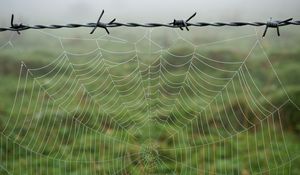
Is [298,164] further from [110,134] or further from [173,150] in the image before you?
[110,134]

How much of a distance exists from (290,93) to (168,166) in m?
2.83

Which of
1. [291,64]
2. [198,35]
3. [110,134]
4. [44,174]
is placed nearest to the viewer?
[44,174]

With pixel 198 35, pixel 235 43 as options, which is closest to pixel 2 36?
pixel 198 35

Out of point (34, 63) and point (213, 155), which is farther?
point (34, 63)

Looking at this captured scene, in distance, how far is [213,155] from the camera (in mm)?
5820

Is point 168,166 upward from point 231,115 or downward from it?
downward

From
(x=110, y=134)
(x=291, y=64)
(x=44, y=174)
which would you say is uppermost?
(x=291, y=64)

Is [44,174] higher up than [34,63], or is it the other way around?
[34,63]

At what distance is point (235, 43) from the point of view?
42.4 ft

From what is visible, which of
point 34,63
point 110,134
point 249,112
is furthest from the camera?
point 34,63

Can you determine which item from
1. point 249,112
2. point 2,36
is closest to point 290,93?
point 249,112

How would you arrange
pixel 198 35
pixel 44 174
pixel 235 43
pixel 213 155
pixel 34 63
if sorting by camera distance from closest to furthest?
1. pixel 44 174
2. pixel 213 155
3. pixel 34 63
4. pixel 235 43
5. pixel 198 35

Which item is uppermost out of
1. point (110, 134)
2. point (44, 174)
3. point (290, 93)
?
point (290, 93)

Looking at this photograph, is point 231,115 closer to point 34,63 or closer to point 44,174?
point 44,174
